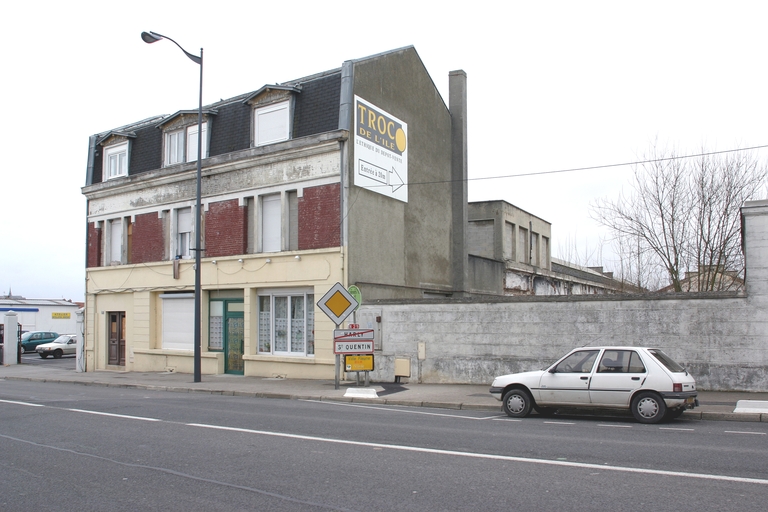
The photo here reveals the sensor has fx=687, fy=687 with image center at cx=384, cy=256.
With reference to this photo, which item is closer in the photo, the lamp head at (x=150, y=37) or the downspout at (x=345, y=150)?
the lamp head at (x=150, y=37)

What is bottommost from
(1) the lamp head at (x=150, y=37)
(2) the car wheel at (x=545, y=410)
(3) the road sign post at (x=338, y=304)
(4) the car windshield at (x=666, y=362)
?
(2) the car wheel at (x=545, y=410)

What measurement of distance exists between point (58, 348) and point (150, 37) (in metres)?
28.7

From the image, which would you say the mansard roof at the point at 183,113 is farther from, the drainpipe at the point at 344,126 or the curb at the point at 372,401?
the curb at the point at 372,401

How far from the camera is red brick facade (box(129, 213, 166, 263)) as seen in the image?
87.9 feet

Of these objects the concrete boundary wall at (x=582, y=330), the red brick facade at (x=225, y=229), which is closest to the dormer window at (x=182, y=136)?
the red brick facade at (x=225, y=229)

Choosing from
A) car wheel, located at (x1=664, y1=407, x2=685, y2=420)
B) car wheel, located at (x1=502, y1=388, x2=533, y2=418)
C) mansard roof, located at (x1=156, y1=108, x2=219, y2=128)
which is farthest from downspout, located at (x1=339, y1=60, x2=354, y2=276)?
car wheel, located at (x1=664, y1=407, x2=685, y2=420)

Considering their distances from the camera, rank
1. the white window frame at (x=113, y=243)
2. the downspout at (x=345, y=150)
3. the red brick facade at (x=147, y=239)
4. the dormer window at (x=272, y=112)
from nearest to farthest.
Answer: the downspout at (x=345, y=150) < the dormer window at (x=272, y=112) < the red brick facade at (x=147, y=239) < the white window frame at (x=113, y=243)

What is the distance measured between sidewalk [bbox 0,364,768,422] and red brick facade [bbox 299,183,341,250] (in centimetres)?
433

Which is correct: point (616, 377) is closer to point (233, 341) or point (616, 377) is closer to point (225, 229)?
point (233, 341)

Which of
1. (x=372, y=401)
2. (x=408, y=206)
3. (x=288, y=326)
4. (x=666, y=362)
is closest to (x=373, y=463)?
(x=666, y=362)

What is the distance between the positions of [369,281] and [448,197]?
7.29 m

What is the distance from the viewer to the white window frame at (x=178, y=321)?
1017 inches

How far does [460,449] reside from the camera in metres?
9.16

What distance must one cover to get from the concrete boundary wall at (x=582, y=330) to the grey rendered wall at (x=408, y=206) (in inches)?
90.3
